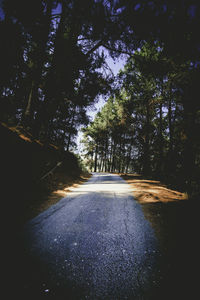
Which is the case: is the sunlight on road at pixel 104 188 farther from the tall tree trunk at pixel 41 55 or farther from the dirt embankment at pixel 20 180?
the tall tree trunk at pixel 41 55

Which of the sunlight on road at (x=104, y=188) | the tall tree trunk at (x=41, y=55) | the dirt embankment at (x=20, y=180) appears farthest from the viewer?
the sunlight on road at (x=104, y=188)

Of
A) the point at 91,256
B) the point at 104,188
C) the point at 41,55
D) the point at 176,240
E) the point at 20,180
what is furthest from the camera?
the point at 104,188

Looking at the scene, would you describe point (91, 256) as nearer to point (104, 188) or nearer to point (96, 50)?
point (104, 188)

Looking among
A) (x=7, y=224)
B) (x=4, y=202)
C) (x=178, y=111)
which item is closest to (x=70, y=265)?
(x=7, y=224)

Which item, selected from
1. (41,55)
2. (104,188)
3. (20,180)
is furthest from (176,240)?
(41,55)

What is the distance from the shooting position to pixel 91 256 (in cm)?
240

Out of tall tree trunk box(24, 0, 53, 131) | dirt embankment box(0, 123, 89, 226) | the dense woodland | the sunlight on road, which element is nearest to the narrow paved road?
dirt embankment box(0, 123, 89, 226)

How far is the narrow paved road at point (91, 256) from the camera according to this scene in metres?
1.78

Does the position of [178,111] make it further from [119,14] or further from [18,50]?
[18,50]

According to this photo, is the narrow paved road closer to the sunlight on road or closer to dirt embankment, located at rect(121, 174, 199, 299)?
dirt embankment, located at rect(121, 174, 199, 299)

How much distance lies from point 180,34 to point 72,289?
707 centimetres

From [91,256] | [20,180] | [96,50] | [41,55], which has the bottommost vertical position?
[91,256]

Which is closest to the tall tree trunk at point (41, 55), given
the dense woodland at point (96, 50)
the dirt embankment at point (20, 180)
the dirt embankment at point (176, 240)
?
the dense woodland at point (96, 50)

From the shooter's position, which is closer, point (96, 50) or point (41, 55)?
point (41, 55)
